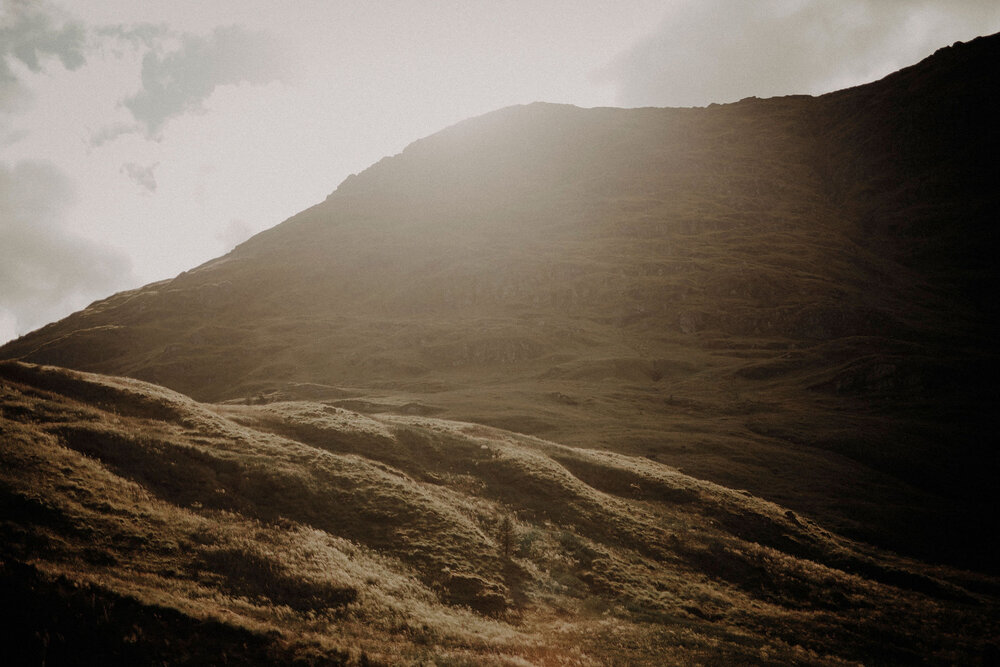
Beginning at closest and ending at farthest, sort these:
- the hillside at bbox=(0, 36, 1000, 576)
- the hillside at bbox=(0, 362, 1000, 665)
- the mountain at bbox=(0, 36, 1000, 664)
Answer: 1. the hillside at bbox=(0, 362, 1000, 665)
2. the mountain at bbox=(0, 36, 1000, 664)
3. the hillside at bbox=(0, 36, 1000, 576)

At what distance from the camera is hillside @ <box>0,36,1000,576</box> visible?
65688 millimetres

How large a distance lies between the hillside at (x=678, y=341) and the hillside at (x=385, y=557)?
17.0 meters

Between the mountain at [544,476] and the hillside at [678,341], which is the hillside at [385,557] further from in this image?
the hillside at [678,341]

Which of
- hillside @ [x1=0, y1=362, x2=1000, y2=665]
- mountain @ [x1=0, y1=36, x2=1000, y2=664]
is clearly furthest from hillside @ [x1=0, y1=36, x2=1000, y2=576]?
hillside @ [x1=0, y1=362, x2=1000, y2=665]

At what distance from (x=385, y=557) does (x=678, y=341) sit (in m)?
115

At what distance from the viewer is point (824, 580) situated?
106 feet

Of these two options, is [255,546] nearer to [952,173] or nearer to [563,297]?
[563,297]

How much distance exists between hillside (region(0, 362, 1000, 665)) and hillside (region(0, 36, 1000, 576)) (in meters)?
17.0

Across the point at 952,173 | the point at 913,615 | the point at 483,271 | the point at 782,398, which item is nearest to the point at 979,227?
the point at 952,173

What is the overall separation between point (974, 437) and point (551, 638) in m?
84.4

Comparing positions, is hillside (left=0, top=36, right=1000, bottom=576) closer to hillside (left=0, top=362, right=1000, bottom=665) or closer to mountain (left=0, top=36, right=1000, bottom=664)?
mountain (left=0, top=36, right=1000, bottom=664)

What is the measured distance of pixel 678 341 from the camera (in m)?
127

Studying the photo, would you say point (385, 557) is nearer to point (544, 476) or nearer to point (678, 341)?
point (544, 476)

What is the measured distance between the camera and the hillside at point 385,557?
15789 mm
